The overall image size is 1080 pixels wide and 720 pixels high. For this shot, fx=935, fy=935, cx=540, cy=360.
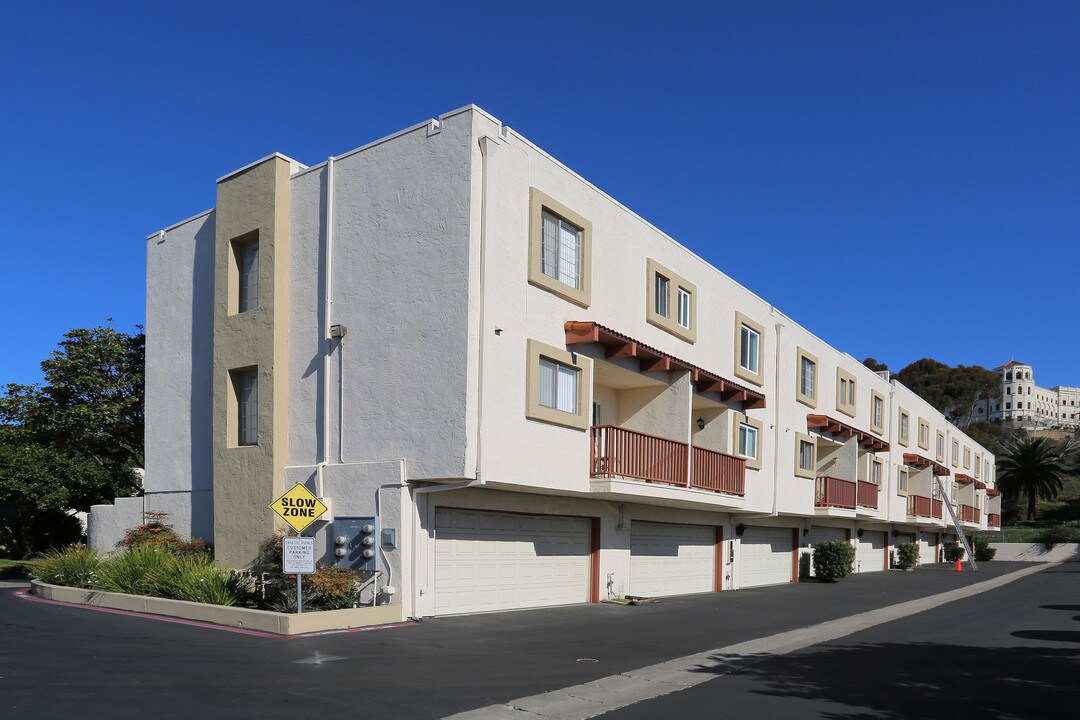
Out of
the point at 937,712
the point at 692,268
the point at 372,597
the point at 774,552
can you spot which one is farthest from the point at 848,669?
the point at 774,552

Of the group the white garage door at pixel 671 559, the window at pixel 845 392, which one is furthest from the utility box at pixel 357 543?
the window at pixel 845 392

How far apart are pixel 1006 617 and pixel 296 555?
49.2 ft

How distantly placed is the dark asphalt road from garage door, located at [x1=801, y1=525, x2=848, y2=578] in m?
14.3

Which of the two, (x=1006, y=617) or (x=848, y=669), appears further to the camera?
(x=1006, y=617)

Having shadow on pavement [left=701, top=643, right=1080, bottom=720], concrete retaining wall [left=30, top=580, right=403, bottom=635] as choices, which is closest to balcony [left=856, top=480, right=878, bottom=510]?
shadow on pavement [left=701, top=643, right=1080, bottom=720]

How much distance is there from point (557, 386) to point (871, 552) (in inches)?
1173

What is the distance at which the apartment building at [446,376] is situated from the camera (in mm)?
16375

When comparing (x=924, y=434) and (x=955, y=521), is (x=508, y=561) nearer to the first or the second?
(x=955, y=521)

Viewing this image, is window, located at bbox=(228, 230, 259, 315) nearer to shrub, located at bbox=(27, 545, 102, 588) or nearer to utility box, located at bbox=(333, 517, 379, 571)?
utility box, located at bbox=(333, 517, 379, 571)

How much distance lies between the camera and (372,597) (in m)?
16.3

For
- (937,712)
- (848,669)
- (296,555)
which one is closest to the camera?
(937,712)

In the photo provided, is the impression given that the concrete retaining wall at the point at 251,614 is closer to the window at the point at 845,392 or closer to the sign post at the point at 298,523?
the sign post at the point at 298,523

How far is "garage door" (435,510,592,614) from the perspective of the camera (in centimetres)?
1714

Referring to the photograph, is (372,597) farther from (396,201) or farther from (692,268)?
(692,268)
